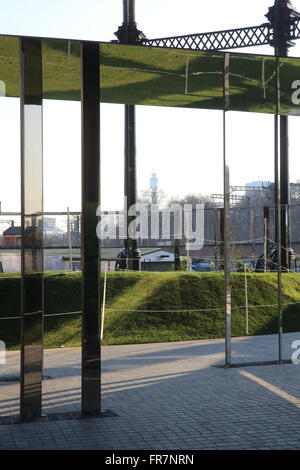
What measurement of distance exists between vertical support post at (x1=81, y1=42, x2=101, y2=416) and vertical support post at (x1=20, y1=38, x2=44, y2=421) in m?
0.45

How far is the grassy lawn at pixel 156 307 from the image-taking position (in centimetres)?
1355

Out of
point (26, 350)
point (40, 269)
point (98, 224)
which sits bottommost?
point (26, 350)

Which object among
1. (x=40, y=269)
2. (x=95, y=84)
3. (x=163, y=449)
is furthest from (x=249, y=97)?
(x=163, y=449)

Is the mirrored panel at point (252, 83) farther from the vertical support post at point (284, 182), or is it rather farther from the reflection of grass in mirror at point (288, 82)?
the vertical support post at point (284, 182)

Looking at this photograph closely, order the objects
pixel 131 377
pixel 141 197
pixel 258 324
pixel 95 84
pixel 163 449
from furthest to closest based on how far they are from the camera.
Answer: pixel 141 197
pixel 258 324
pixel 131 377
pixel 95 84
pixel 163 449

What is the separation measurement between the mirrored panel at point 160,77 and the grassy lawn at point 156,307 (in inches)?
184

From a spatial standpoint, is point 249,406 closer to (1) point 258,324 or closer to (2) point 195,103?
(2) point 195,103

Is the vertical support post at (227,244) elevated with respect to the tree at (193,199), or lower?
lower

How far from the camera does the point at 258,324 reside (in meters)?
15.2

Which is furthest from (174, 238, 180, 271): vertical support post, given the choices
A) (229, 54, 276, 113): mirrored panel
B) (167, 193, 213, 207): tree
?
(167, 193, 213, 207): tree

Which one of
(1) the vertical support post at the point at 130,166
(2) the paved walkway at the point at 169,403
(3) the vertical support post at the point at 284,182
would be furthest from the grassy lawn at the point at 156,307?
(3) the vertical support post at the point at 284,182

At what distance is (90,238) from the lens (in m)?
7.39

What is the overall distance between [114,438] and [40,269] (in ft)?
6.47

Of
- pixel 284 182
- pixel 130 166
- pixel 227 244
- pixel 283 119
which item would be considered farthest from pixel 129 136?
pixel 227 244
